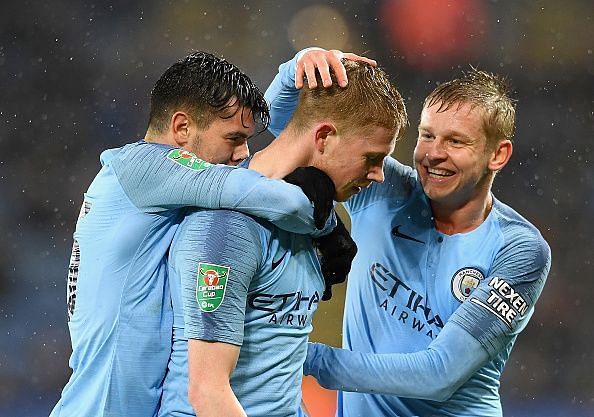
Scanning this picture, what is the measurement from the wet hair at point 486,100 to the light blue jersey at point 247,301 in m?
0.84

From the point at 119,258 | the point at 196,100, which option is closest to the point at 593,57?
the point at 196,100

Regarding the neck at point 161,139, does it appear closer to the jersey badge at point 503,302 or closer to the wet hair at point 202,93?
the wet hair at point 202,93

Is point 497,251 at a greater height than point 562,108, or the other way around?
point 562,108

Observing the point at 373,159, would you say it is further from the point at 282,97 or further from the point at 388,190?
the point at 388,190

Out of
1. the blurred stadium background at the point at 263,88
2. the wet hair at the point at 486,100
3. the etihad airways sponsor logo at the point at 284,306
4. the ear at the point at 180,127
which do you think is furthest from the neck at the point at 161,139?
the blurred stadium background at the point at 263,88

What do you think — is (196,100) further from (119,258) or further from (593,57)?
(593,57)

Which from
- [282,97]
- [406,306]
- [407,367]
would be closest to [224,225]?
[282,97]

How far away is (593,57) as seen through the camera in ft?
18.5

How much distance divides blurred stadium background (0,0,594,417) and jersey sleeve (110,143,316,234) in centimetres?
289

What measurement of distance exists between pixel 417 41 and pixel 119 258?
4.00 m

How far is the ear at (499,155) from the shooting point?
2.59m

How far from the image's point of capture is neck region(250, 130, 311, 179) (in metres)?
1.88

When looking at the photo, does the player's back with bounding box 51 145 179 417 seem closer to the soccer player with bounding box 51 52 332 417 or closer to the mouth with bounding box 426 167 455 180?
the soccer player with bounding box 51 52 332 417

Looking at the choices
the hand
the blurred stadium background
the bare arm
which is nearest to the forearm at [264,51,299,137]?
the hand
